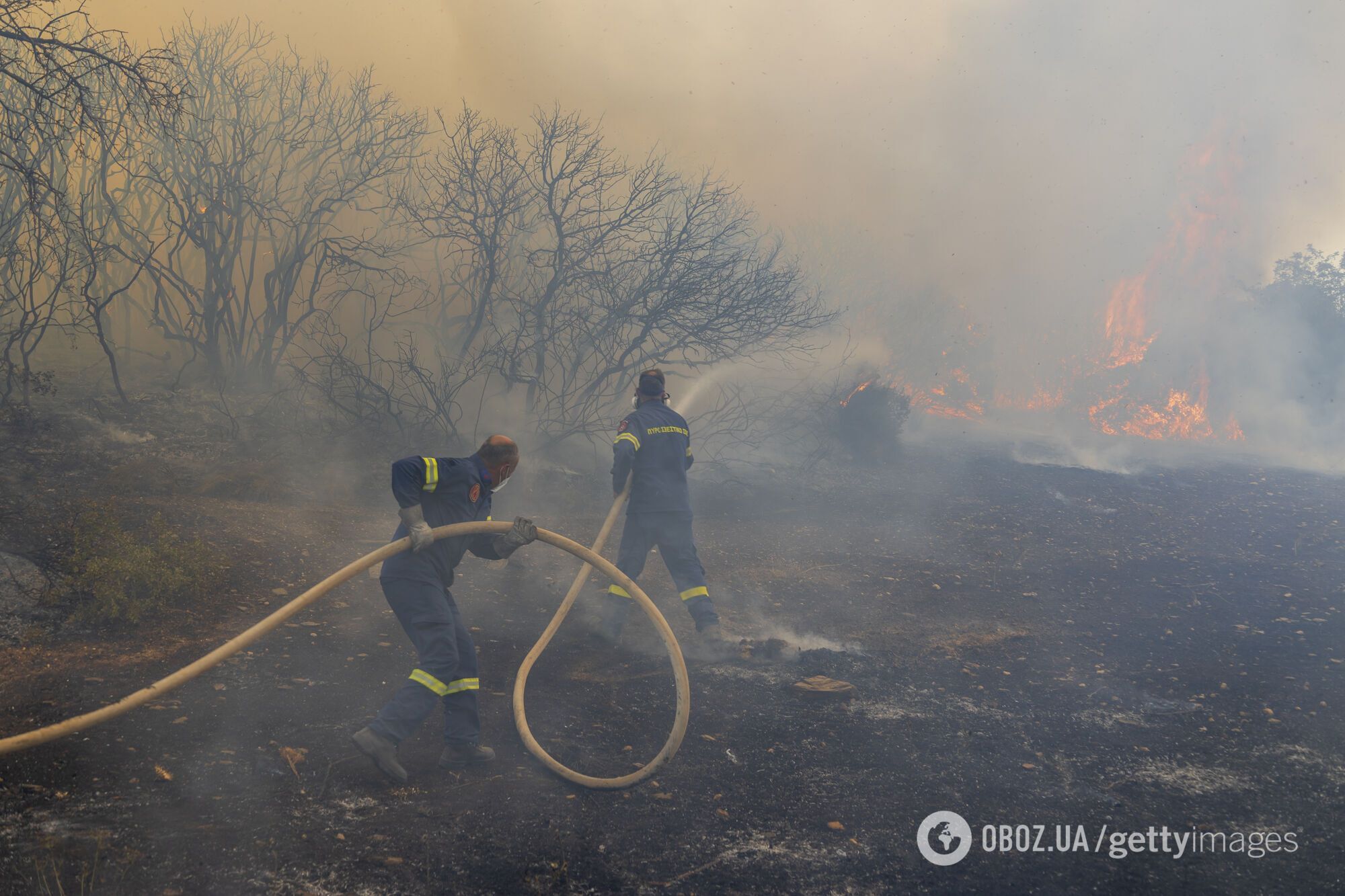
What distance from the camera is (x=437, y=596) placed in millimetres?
3891

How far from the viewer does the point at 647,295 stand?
1058cm

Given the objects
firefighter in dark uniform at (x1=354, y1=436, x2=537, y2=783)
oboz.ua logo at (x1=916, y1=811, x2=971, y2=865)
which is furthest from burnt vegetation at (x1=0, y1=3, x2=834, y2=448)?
oboz.ua logo at (x1=916, y1=811, x2=971, y2=865)

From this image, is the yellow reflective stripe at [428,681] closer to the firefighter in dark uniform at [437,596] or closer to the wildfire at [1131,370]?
the firefighter in dark uniform at [437,596]

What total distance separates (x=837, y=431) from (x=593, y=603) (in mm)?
8684

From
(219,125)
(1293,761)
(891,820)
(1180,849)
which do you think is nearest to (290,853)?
(891,820)

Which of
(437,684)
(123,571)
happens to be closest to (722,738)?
(437,684)

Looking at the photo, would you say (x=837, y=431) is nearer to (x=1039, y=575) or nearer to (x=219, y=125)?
(x=1039, y=575)

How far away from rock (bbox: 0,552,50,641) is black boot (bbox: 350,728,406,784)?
8.59ft

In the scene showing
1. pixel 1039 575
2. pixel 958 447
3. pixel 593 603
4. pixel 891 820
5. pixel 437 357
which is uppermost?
pixel 958 447

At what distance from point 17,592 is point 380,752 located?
3136 millimetres

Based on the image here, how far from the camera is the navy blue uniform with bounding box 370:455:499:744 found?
Result: 3641 millimetres

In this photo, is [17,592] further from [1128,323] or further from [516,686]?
[1128,323]

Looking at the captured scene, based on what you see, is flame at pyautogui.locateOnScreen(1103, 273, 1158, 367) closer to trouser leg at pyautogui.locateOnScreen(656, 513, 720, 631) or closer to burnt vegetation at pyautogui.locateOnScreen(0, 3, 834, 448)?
burnt vegetation at pyautogui.locateOnScreen(0, 3, 834, 448)

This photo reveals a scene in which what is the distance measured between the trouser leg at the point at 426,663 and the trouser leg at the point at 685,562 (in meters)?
2.20
